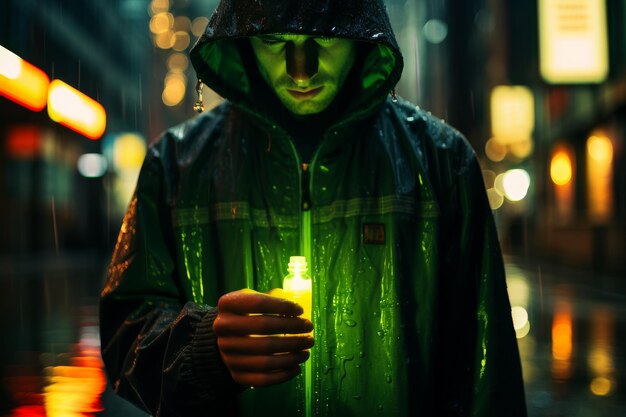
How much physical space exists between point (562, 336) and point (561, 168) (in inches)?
881

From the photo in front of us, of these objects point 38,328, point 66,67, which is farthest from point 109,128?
point 38,328

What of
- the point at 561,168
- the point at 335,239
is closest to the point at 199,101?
the point at 335,239

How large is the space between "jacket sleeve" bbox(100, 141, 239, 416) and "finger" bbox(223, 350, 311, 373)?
92 mm

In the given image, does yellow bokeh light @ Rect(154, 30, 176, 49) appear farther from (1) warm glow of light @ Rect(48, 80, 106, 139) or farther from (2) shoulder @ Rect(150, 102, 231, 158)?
(2) shoulder @ Rect(150, 102, 231, 158)

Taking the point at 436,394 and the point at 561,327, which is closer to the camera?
the point at 436,394

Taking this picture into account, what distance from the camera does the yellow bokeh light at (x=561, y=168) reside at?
28.8 meters

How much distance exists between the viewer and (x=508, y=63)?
121 feet

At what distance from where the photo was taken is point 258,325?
1.42 m

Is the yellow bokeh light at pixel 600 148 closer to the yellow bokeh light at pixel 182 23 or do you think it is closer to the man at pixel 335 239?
the man at pixel 335 239

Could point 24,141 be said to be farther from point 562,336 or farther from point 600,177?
point 562,336

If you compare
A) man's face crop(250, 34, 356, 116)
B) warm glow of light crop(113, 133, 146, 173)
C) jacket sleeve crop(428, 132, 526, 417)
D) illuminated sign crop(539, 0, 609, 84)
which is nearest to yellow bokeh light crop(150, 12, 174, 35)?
warm glow of light crop(113, 133, 146, 173)

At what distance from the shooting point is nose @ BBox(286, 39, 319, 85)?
6.51ft

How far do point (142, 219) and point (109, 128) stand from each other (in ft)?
125

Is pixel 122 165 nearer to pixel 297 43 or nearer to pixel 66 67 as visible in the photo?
pixel 66 67
